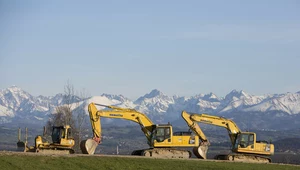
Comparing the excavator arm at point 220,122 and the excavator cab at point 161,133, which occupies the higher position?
the excavator arm at point 220,122

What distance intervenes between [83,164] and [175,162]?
933 cm

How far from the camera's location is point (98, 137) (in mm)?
81875

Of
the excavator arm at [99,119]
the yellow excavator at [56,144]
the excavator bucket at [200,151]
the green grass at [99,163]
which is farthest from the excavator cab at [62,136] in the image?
the excavator bucket at [200,151]

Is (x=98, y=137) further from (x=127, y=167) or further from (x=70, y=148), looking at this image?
(x=127, y=167)

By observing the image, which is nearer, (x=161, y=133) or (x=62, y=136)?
(x=62, y=136)

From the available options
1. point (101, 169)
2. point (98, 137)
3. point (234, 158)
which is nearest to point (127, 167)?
point (101, 169)

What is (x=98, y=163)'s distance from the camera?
222ft

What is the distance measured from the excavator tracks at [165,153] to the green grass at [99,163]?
838 cm

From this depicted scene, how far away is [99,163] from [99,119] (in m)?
15.2

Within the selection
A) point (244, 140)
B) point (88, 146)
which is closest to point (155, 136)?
point (88, 146)

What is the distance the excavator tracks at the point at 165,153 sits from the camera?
8219 centimetres

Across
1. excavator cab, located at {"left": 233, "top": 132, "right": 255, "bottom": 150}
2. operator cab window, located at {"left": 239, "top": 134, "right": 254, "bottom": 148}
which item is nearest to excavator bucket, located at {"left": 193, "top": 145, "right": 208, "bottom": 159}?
excavator cab, located at {"left": 233, "top": 132, "right": 255, "bottom": 150}

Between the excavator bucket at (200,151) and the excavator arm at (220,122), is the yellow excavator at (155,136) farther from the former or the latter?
the excavator arm at (220,122)

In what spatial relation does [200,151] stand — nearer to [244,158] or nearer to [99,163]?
[244,158]
